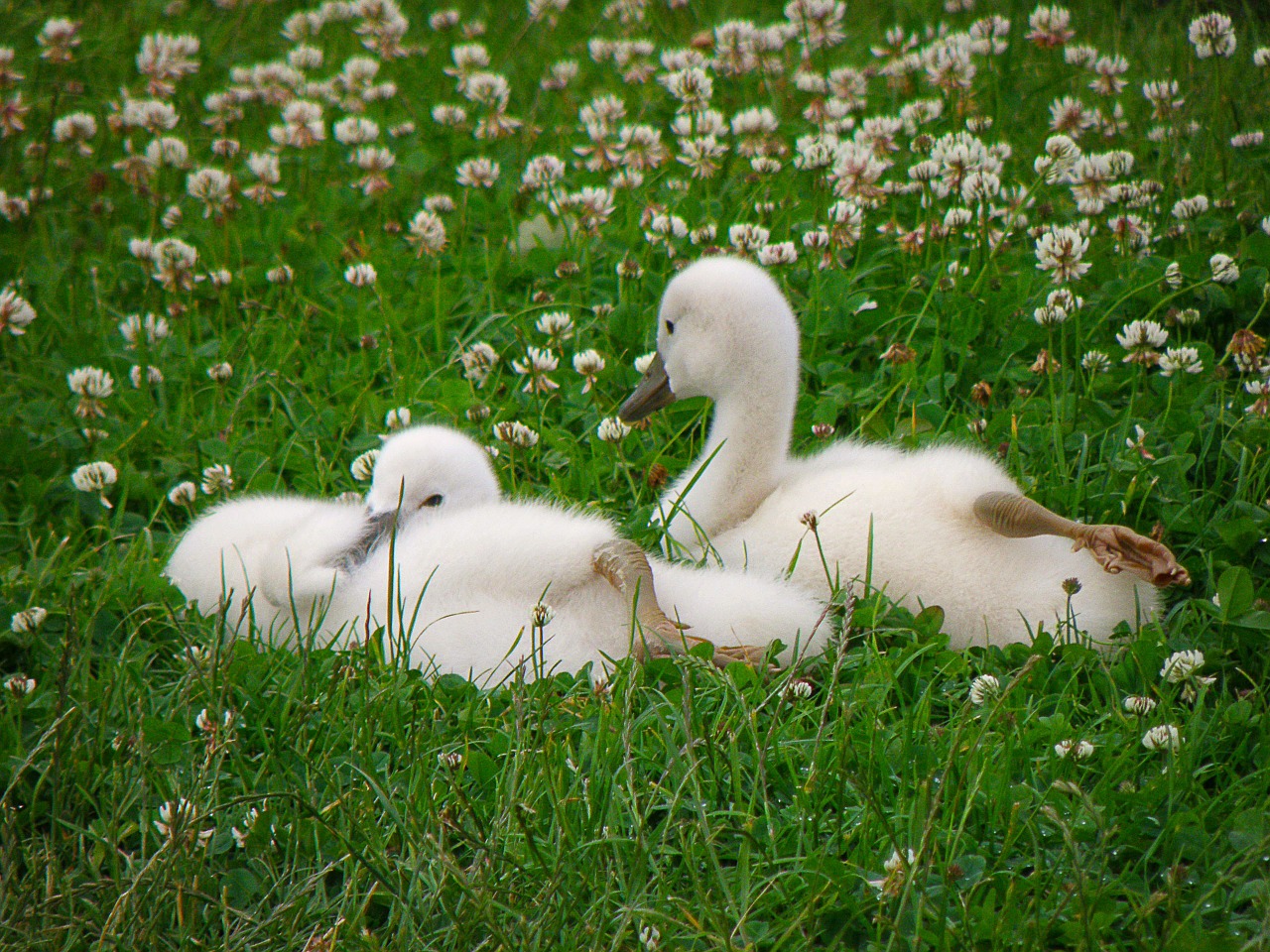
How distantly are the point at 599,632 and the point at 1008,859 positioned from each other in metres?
1.11

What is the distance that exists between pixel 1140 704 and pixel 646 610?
1.11m

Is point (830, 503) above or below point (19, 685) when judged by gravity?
above

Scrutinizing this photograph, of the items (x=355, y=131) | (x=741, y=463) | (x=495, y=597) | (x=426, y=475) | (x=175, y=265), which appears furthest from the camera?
(x=355, y=131)

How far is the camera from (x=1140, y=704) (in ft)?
8.80

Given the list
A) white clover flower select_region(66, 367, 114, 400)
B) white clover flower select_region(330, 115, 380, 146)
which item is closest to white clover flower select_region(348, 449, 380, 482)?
white clover flower select_region(66, 367, 114, 400)

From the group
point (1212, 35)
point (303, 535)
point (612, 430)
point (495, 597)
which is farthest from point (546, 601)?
point (1212, 35)

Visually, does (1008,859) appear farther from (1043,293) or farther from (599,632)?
(1043,293)

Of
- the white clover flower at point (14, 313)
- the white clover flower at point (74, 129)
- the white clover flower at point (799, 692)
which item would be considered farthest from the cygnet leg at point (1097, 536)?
the white clover flower at point (74, 129)

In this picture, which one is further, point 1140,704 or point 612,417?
point 612,417

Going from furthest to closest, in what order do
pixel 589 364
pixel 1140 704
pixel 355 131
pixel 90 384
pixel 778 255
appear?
pixel 355 131 < pixel 778 255 < pixel 90 384 < pixel 589 364 < pixel 1140 704

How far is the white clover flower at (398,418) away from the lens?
3.98m

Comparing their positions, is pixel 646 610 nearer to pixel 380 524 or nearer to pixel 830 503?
pixel 830 503

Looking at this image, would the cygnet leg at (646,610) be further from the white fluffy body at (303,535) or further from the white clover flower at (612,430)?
the white clover flower at (612,430)

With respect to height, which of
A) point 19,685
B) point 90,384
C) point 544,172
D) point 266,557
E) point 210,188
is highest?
point 544,172
